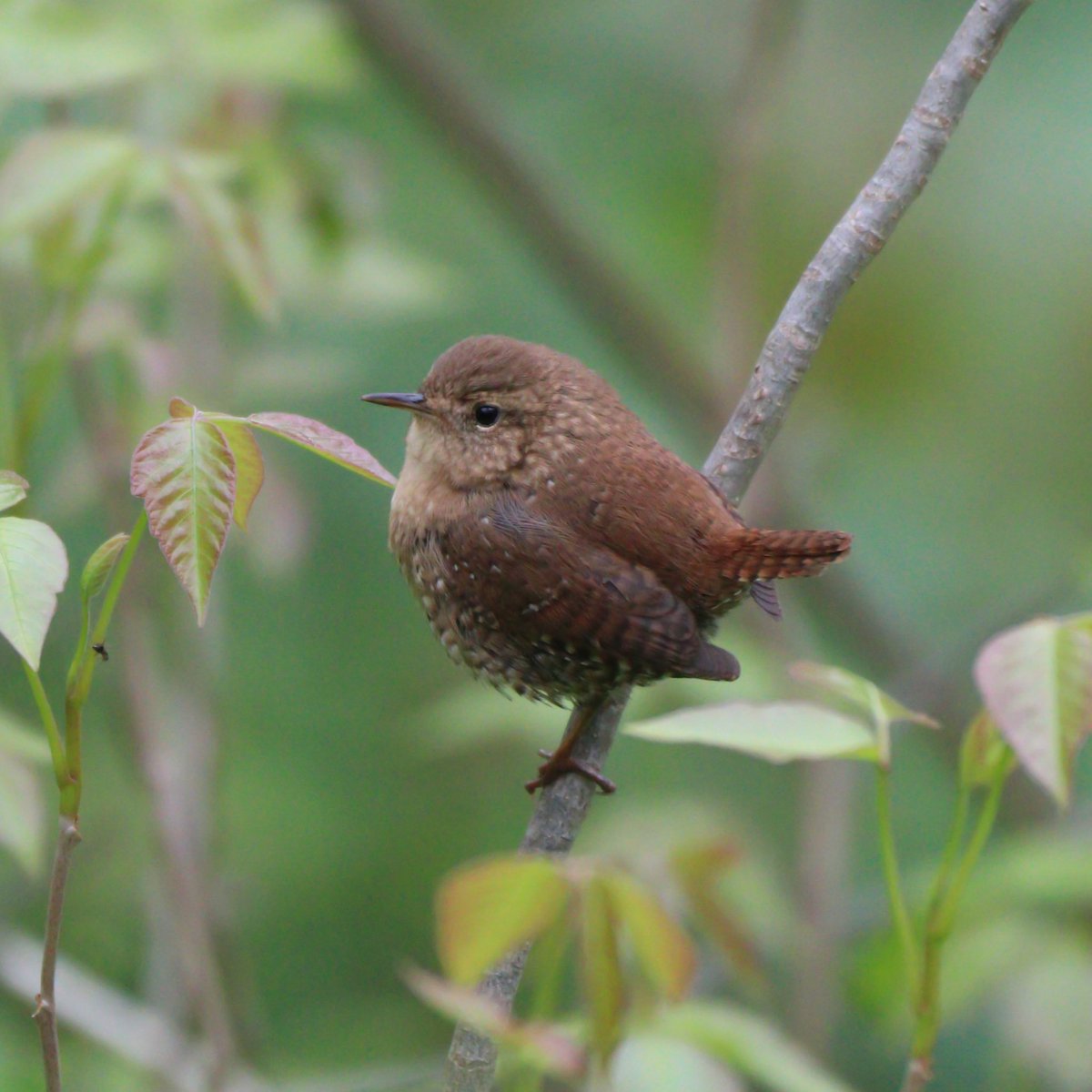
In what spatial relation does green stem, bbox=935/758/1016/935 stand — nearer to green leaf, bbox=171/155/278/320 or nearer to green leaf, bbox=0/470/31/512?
green leaf, bbox=0/470/31/512

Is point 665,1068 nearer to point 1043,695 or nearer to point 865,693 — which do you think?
point 865,693

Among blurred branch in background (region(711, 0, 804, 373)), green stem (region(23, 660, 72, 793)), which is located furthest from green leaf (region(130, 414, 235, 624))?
blurred branch in background (region(711, 0, 804, 373))

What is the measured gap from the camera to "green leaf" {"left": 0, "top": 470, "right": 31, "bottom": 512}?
1425 mm

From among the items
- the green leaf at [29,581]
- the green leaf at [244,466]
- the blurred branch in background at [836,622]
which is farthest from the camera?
the blurred branch in background at [836,622]

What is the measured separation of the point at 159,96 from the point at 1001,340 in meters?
3.30

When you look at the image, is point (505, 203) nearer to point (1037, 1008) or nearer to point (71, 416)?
point (71, 416)

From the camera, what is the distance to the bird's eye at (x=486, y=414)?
2.84 meters

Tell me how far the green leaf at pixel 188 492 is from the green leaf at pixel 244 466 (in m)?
0.05

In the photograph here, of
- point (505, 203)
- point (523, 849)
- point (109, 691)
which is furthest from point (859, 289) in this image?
point (523, 849)

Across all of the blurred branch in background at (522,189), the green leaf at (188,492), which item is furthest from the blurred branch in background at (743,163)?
the green leaf at (188,492)

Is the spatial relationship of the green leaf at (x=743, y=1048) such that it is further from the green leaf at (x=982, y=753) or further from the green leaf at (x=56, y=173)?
the green leaf at (x=56, y=173)

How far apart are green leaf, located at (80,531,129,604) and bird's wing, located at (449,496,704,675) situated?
1175mm

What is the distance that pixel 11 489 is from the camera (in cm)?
145

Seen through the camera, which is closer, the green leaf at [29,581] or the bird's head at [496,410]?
the green leaf at [29,581]
